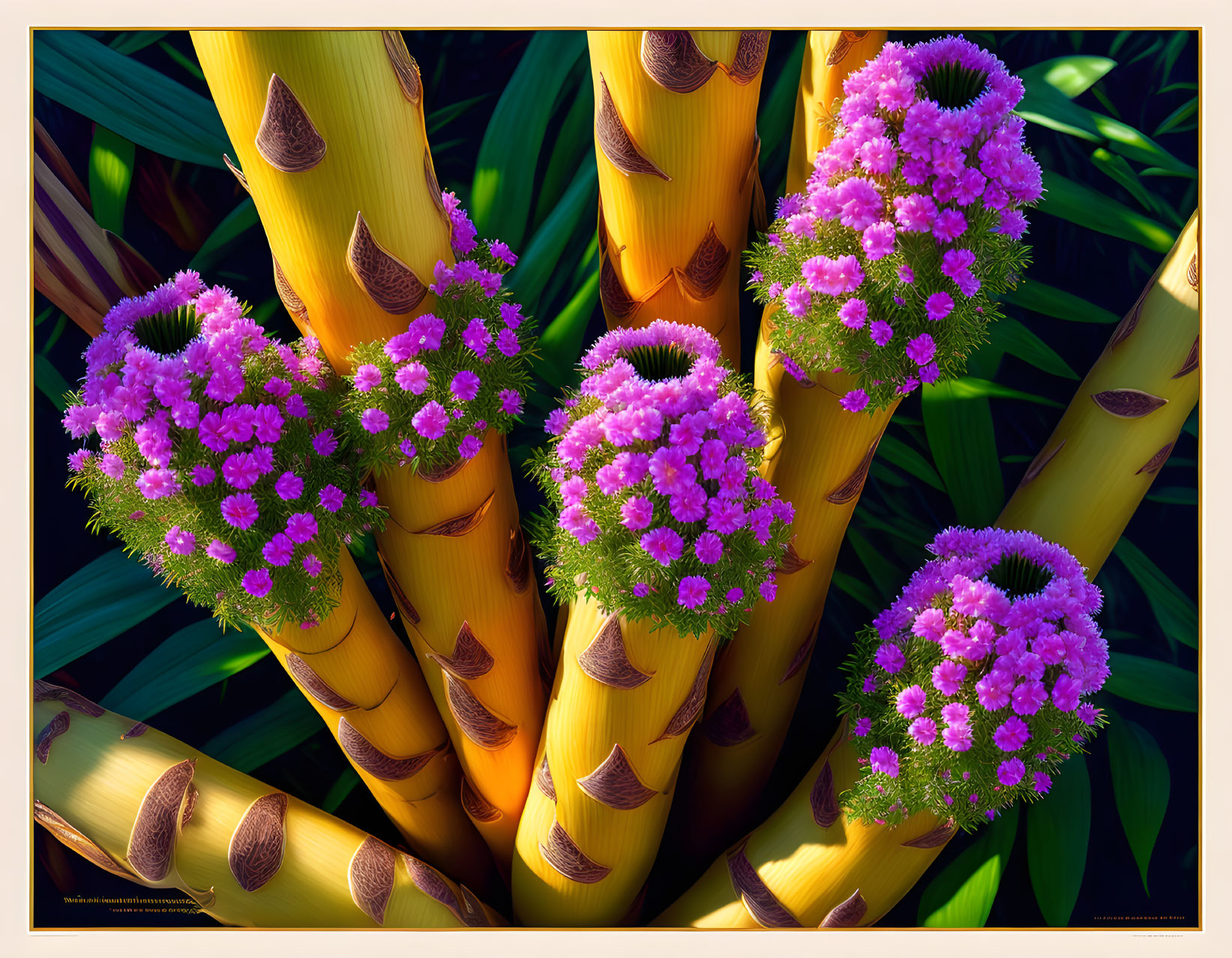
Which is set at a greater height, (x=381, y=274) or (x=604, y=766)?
(x=381, y=274)

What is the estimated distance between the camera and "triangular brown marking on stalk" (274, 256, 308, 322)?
1.83ft

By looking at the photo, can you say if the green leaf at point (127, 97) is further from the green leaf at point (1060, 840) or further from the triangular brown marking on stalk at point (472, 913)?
the green leaf at point (1060, 840)

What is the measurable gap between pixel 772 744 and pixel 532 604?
0.26 metres

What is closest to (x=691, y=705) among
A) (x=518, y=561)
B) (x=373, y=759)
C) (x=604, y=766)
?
(x=604, y=766)

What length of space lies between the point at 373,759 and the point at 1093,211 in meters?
0.80

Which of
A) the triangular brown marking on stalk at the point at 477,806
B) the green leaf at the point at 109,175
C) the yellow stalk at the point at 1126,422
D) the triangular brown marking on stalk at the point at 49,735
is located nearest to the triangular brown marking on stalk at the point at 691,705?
the triangular brown marking on stalk at the point at 477,806

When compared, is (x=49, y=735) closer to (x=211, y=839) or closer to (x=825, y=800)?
(x=211, y=839)

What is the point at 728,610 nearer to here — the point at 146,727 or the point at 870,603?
the point at 870,603

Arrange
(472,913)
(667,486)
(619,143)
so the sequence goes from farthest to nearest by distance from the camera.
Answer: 1. (472,913)
2. (619,143)
3. (667,486)

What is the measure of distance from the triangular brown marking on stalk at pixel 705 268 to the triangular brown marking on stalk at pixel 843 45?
153 millimetres

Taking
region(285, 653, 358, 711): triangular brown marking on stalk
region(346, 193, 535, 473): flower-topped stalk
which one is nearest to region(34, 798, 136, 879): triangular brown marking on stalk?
region(285, 653, 358, 711): triangular brown marking on stalk

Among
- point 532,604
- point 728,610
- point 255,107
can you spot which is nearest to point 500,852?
point 532,604

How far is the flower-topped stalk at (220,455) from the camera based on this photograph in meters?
0.49

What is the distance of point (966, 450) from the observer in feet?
2.32
